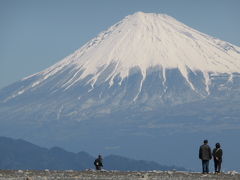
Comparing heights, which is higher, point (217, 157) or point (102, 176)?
point (217, 157)

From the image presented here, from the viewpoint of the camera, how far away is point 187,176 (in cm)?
3419

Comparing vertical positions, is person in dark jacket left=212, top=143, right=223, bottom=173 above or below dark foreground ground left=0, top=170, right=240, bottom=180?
above

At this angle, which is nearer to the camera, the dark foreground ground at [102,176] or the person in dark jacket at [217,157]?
the dark foreground ground at [102,176]

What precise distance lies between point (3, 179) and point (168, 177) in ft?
18.5

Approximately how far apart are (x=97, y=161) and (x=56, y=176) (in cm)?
673

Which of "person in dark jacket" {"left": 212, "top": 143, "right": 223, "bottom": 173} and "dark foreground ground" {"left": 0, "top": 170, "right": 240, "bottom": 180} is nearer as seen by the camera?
"dark foreground ground" {"left": 0, "top": 170, "right": 240, "bottom": 180}

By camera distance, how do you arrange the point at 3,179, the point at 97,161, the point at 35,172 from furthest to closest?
1. the point at 97,161
2. the point at 35,172
3. the point at 3,179

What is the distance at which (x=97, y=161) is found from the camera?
1555 inches

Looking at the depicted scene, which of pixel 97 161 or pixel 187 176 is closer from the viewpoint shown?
pixel 187 176

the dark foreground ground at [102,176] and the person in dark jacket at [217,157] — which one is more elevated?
the person in dark jacket at [217,157]

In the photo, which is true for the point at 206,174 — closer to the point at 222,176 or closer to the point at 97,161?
the point at 222,176

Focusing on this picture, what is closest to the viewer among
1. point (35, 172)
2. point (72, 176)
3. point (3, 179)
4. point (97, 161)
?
point (3, 179)

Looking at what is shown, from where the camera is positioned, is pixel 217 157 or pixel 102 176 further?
pixel 217 157

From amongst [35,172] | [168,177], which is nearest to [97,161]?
[35,172]
